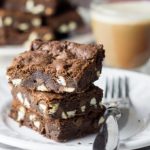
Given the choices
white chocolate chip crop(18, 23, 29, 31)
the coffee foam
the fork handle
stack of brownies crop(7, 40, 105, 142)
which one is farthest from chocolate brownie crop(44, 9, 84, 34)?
the fork handle

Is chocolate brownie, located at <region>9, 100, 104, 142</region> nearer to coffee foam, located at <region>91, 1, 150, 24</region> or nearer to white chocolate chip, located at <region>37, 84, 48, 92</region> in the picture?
white chocolate chip, located at <region>37, 84, 48, 92</region>

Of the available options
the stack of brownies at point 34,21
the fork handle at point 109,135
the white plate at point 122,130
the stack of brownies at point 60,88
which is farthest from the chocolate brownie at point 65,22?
the fork handle at point 109,135

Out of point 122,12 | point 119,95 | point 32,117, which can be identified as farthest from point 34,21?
point 32,117

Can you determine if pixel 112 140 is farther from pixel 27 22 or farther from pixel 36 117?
→ pixel 27 22

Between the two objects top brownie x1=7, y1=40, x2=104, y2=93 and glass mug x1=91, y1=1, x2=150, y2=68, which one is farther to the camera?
glass mug x1=91, y1=1, x2=150, y2=68

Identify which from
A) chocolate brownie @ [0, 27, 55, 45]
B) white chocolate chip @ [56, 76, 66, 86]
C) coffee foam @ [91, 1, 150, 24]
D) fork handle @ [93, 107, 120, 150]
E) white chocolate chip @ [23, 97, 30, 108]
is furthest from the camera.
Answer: chocolate brownie @ [0, 27, 55, 45]
